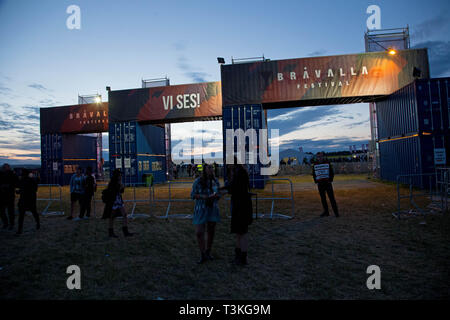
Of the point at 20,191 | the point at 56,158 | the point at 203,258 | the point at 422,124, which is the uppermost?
Answer: the point at 422,124

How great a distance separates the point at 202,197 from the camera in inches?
190

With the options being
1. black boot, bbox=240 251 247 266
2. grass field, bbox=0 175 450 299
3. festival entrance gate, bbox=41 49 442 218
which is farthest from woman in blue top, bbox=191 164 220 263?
festival entrance gate, bbox=41 49 442 218

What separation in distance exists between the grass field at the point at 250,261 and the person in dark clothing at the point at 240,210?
0.31m

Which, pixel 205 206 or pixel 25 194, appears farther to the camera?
pixel 25 194

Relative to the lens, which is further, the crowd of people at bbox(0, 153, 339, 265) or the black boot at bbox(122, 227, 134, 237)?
the black boot at bbox(122, 227, 134, 237)

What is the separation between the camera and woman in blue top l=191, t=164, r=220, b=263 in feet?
15.9

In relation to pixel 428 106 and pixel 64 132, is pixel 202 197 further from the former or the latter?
pixel 64 132

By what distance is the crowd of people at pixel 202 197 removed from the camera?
4762 millimetres

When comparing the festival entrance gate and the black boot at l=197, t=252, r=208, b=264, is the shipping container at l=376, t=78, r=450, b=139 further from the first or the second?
the black boot at l=197, t=252, r=208, b=264

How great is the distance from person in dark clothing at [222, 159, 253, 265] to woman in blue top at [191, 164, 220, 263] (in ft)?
1.18

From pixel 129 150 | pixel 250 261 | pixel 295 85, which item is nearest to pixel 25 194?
pixel 250 261

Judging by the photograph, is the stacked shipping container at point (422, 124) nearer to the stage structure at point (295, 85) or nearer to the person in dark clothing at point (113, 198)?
the stage structure at point (295, 85)

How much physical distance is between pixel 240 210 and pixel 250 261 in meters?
1.07
